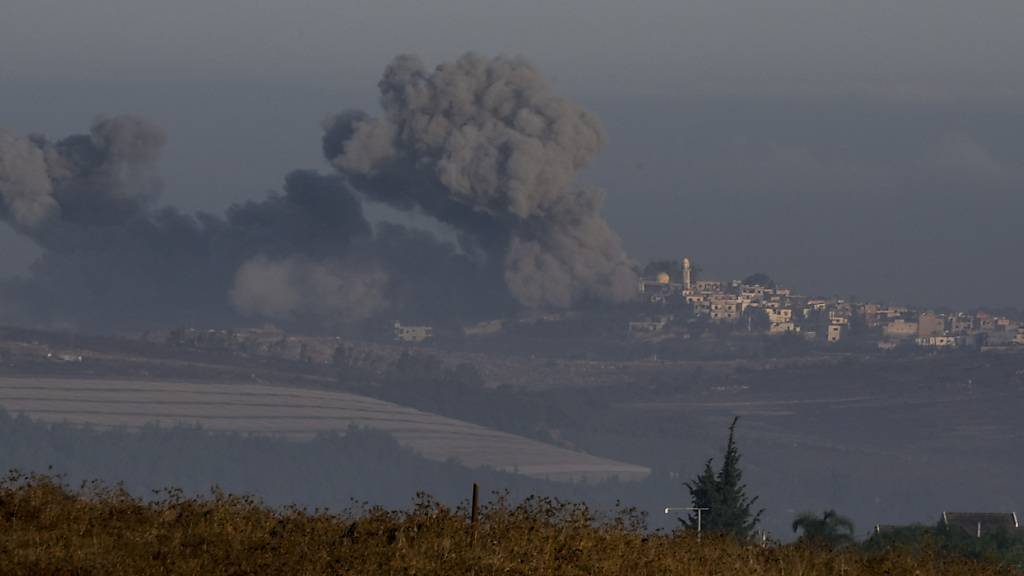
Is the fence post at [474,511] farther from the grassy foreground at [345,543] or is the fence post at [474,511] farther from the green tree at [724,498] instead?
the green tree at [724,498]

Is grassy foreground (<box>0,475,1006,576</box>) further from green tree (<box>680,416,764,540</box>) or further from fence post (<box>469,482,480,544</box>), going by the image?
green tree (<box>680,416,764,540</box>)

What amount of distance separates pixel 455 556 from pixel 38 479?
3.50 meters

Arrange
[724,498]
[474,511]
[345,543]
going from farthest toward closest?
[724,498], [474,511], [345,543]

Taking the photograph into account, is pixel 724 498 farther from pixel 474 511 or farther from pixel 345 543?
pixel 345 543

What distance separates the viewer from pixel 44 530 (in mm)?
14289

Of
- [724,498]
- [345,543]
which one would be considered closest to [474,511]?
[345,543]

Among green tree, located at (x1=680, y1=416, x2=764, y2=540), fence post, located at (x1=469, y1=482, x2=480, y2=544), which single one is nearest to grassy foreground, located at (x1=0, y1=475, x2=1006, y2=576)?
fence post, located at (x1=469, y1=482, x2=480, y2=544)

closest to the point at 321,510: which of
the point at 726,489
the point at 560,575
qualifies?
the point at 560,575

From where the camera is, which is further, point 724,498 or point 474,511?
point 724,498

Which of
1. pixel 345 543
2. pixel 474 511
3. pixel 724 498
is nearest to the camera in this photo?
pixel 345 543

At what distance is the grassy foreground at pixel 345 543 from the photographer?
1355 cm

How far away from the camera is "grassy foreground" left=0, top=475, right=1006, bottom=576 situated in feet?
44.5

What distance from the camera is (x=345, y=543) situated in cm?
1438

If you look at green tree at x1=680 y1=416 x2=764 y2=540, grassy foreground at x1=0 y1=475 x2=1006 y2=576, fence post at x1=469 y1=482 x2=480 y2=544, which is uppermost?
fence post at x1=469 y1=482 x2=480 y2=544
